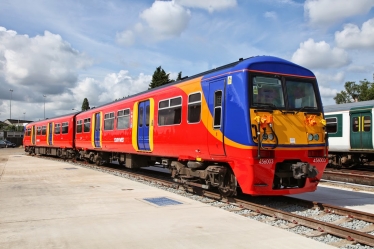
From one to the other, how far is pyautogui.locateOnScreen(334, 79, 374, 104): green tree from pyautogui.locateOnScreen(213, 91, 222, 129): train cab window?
5491 centimetres

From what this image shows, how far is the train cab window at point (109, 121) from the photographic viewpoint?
16.7 metres

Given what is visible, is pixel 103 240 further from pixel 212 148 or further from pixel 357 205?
pixel 357 205

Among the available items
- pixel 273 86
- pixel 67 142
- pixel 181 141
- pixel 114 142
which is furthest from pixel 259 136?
pixel 67 142

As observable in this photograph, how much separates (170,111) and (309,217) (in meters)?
5.30

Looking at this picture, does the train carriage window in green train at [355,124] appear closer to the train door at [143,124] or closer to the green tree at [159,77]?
the train door at [143,124]

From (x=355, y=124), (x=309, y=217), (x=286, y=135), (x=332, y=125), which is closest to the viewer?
(x=309, y=217)

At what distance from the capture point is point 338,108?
717 inches

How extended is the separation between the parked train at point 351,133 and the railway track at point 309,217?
9.23 meters

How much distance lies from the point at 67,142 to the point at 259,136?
19.8m

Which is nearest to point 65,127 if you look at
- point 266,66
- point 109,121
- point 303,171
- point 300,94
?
point 109,121

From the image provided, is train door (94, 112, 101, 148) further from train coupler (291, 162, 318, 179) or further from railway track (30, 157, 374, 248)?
train coupler (291, 162, 318, 179)

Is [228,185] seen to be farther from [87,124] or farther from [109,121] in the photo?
[87,124]

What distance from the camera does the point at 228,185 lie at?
28.8 feet

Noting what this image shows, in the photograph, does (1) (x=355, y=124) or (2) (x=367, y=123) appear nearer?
(2) (x=367, y=123)
